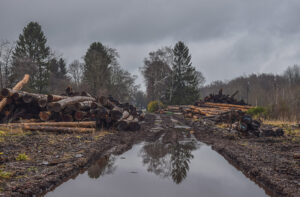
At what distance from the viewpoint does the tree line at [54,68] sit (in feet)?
83.8

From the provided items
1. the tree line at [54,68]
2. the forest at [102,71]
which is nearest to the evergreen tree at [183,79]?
the forest at [102,71]

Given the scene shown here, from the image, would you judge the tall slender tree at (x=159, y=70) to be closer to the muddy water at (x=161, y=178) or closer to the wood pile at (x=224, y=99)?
the wood pile at (x=224, y=99)

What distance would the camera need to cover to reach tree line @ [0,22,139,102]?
25.5m

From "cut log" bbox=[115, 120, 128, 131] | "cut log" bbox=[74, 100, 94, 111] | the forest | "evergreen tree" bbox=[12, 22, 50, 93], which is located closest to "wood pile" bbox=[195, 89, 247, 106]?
the forest

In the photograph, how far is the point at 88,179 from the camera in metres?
4.19

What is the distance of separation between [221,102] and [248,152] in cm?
1671

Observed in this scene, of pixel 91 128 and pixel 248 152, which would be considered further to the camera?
pixel 91 128

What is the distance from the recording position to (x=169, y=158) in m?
5.95

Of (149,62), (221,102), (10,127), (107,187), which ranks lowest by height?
(107,187)

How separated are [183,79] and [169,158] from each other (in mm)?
36666

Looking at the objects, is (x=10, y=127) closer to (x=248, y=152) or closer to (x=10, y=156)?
(x=10, y=156)

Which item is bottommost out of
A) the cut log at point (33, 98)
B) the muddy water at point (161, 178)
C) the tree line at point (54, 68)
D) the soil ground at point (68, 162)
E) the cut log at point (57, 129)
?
the muddy water at point (161, 178)

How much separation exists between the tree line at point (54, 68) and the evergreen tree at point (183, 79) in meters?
8.23

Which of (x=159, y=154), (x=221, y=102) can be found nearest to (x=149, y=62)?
(x=221, y=102)
